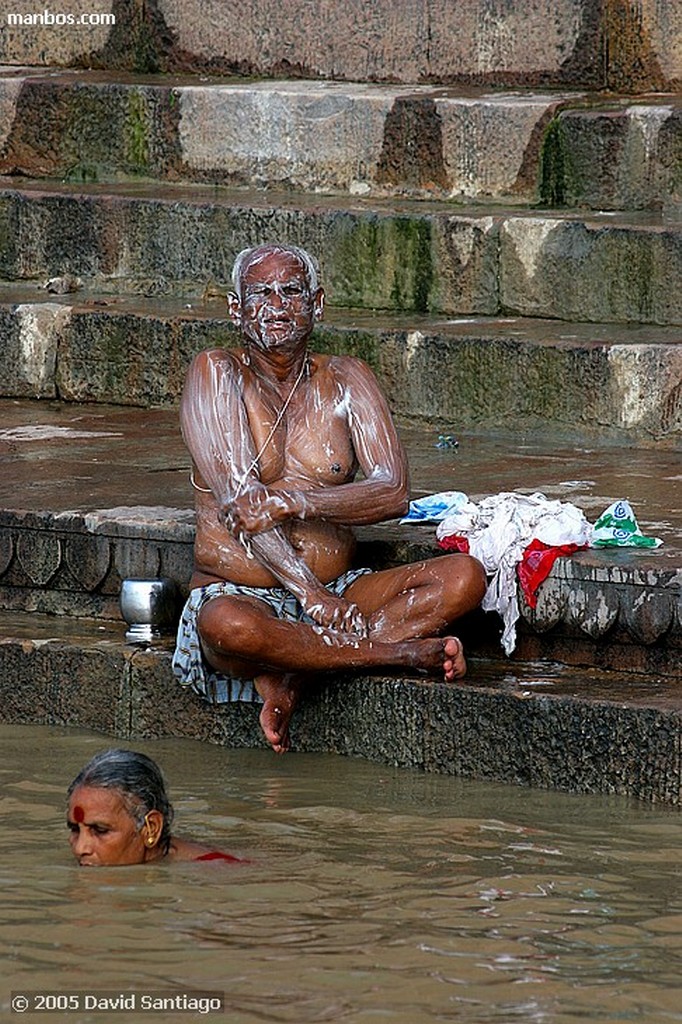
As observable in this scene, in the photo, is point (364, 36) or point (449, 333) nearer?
Answer: point (449, 333)

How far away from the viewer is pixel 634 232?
8.67 metres

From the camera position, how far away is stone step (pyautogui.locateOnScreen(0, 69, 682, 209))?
9234 mm

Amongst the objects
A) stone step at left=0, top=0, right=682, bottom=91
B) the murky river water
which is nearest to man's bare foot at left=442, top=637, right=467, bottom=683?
the murky river water

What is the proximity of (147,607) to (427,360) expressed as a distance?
2300 millimetres

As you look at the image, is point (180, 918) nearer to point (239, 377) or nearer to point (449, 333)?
point (239, 377)

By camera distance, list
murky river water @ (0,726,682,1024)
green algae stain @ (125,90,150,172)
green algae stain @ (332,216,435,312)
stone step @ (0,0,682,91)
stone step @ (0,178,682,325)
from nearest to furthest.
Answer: murky river water @ (0,726,682,1024), stone step @ (0,178,682,325), green algae stain @ (332,216,435,312), stone step @ (0,0,682,91), green algae stain @ (125,90,150,172)

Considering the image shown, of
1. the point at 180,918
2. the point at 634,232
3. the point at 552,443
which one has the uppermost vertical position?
the point at 634,232

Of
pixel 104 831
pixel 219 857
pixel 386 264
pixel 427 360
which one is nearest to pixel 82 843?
pixel 104 831

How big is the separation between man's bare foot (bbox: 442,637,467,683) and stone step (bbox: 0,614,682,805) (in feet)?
0.12

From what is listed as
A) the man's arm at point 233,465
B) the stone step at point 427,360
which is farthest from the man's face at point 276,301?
the stone step at point 427,360

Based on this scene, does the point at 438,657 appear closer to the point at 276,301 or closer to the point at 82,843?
the point at 276,301

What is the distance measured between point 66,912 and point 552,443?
3.88m

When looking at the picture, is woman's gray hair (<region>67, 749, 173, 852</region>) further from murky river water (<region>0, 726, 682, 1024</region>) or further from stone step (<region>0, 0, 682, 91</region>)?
stone step (<region>0, 0, 682, 91</region>)

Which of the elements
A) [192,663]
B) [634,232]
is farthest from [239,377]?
[634,232]
